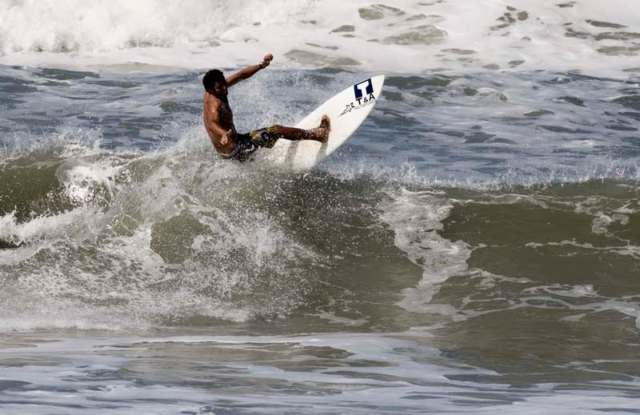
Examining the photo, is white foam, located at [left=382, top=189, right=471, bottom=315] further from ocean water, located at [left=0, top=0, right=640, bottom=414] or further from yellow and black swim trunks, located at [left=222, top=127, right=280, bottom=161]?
yellow and black swim trunks, located at [left=222, top=127, right=280, bottom=161]

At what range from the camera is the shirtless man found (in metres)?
9.57

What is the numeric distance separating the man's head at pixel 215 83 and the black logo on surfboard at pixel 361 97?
4.30 feet

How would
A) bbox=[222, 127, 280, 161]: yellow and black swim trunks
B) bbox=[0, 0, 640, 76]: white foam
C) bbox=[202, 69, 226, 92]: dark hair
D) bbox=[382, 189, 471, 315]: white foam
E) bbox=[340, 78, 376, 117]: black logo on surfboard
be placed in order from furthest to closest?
bbox=[0, 0, 640, 76]: white foam < bbox=[340, 78, 376, 117]: black logo on surfboard < bbox=[222, 127, 280, 161]: yellow and black swim trunks < bbox=[202, 69, 226, 92]: dark hair < bbox=[382, 189, 471, 315]: white foam

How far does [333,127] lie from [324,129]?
0.11 metres

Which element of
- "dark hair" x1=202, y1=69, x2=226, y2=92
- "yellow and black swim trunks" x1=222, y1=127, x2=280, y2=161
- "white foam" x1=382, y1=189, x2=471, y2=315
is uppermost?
"dark hair" x1=202, y1=69, x2=226, y2=92

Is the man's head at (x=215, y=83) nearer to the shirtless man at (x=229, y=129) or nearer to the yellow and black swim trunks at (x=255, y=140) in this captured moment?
the shirtless man at (x=229, y=129)

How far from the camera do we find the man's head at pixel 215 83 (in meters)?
9.52

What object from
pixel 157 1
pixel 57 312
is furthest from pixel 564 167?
pixel 157 1

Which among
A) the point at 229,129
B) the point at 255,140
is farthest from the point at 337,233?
the point at 229,129

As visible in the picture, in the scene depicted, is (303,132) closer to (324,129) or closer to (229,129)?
(324,129)

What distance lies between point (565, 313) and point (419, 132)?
21.8ft

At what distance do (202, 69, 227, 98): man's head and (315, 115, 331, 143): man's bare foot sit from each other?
1082 mm

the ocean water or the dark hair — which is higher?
the dark hair

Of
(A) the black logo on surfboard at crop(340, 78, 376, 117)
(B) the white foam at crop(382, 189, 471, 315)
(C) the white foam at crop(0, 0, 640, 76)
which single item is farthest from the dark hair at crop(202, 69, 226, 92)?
(C) the white foam at crop(0, 0, 640, 76)
